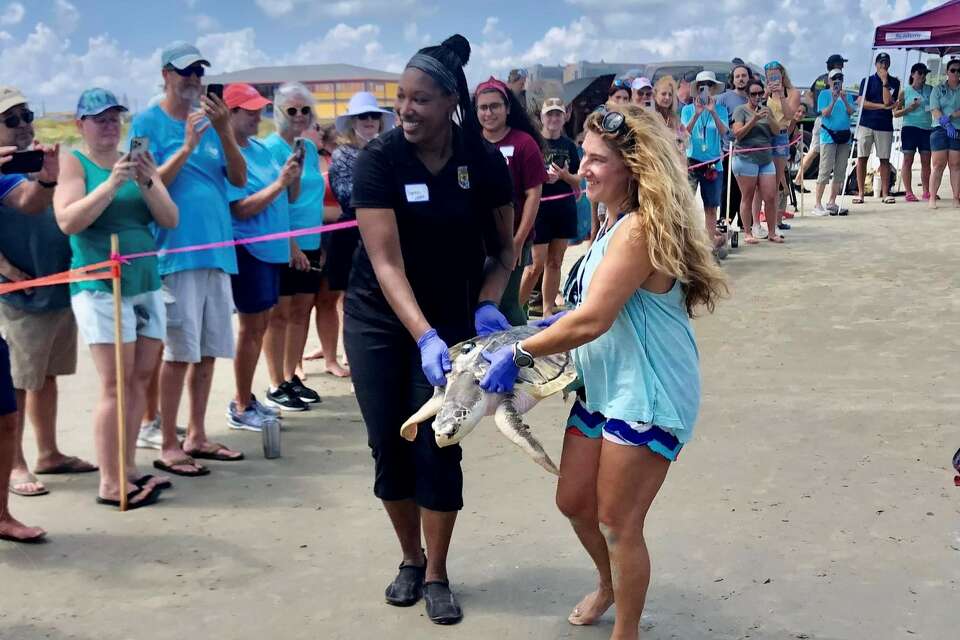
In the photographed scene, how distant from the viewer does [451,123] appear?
3559mm

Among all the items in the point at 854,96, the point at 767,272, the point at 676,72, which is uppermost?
the point at 676,72

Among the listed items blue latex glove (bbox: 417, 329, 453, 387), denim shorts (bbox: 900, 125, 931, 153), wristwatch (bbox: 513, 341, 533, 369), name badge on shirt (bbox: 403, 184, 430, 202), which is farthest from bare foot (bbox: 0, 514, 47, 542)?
denim shorts (bbox: 900, 125, 931, 153)

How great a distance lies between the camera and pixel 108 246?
459 cm

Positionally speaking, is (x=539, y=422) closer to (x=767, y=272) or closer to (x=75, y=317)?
(x=75, y=317)

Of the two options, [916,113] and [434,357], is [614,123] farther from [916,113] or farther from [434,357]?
[916,113]

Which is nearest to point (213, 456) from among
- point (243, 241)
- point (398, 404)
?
point (243, 241)

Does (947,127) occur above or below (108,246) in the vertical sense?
above

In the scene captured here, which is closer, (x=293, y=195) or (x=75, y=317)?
(x=75, y=317)

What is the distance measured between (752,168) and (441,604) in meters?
9.09

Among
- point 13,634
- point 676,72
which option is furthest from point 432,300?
point 676,72

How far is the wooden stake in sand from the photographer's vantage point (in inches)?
175

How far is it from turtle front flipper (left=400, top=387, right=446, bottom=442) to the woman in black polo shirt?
12 centimetres

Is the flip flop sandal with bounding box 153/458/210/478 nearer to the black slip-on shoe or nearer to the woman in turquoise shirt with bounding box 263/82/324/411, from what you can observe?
the woman in turquoise shirt with bounding box 263/82/324/411

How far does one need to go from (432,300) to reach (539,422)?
2.49 metres
